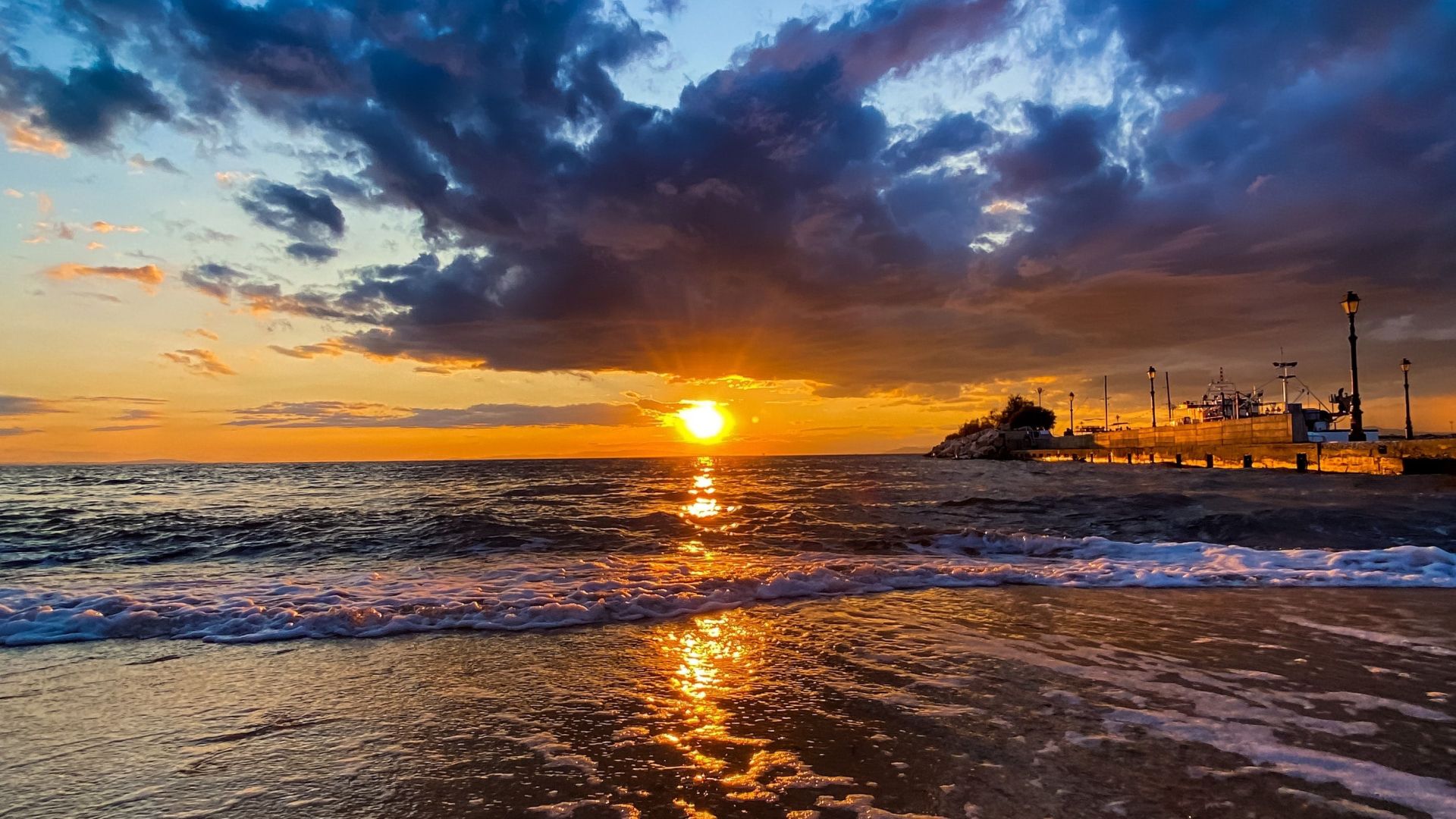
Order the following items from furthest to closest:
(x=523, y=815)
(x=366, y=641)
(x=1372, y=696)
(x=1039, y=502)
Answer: (x=1039, y=502)
(x=366, y=641)
(x=1372, y=696)
(x=523, y=815)

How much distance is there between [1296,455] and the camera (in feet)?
114

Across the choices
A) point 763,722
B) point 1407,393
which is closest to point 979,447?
point 1407,393

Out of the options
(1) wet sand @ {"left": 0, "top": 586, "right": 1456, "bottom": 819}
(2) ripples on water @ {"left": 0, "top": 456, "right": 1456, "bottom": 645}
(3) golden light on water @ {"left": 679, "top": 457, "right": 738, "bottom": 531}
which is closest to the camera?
(1) wet sand @ {"left": 0, "top": 586, "right": 1456, "bottom": 819}

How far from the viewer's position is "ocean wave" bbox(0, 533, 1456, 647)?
7566 mm

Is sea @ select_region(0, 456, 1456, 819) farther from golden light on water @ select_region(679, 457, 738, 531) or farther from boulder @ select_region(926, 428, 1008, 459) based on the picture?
boulder @ select_region(926, 428, 1008, 459)

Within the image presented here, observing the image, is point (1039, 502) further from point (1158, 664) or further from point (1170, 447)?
point (1170, 447)

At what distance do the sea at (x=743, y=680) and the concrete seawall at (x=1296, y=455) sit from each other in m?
18.3

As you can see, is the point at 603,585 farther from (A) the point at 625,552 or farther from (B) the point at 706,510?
(B) the point at 706,510

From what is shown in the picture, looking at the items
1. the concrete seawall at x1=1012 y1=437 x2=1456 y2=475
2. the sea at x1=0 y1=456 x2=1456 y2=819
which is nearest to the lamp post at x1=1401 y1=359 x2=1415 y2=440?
the concrete seawall at x1=1012 y1=437 x2=1456 y2=475

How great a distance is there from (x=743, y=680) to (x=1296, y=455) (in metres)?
41.4

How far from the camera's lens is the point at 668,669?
18.8 ft

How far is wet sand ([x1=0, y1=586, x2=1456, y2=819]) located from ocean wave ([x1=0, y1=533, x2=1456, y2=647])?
0.64 metres

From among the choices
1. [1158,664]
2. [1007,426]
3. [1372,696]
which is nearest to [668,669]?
[1158,664]

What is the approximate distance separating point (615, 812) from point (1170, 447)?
62766 millimetres
